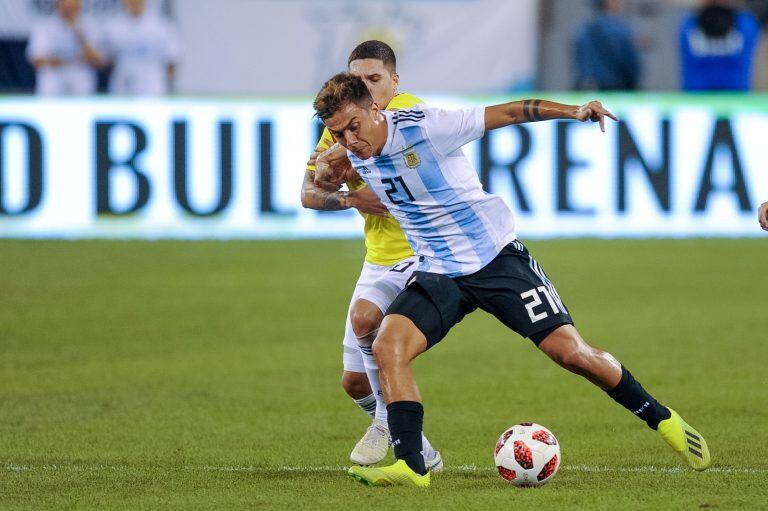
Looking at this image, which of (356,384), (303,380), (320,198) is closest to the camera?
(320,198)

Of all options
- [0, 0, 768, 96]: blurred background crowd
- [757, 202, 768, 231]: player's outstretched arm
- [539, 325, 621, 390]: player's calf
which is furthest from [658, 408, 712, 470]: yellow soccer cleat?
[0, 0, 768, 96]: blurred background crowd

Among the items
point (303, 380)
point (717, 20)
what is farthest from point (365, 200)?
point (717, 20)

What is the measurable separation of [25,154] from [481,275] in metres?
10.3

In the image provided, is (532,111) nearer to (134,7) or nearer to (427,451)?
(427,451)

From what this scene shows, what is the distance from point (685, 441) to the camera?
6.47m

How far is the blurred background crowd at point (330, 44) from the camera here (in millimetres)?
17688

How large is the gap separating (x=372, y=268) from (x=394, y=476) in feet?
4.05

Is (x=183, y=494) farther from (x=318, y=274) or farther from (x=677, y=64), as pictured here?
(x=677, y=64)

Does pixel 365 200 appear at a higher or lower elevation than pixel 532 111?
lower

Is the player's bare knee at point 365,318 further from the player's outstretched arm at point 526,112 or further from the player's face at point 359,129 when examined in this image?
the player's outstretched arm at point 526,112

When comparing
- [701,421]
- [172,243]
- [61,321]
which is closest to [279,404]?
[701,421]

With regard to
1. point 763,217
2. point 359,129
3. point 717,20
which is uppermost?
point 717,20

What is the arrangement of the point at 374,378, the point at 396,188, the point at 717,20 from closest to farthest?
the point at 396,188 → the point at 374,378 → the point at 717,20

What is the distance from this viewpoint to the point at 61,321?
12.1 meters
